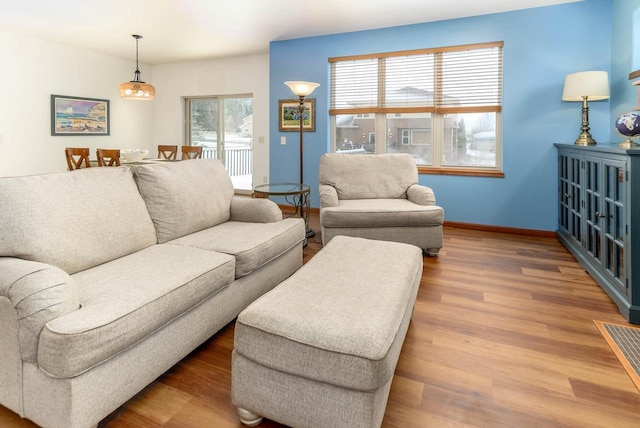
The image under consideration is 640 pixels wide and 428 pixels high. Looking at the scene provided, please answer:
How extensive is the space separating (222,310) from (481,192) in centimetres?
356

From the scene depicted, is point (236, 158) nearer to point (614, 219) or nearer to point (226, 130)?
point (226, 130)

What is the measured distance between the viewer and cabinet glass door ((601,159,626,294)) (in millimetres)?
2365

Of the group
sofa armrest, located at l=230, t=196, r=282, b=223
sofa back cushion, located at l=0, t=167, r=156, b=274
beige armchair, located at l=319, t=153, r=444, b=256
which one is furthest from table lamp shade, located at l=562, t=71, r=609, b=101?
sofa back cushion, located at l=0, t=167, r=156, b=274

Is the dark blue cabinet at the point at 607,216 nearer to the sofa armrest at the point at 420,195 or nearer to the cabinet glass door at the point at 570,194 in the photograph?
the cabinet glass door at the point at 570,194

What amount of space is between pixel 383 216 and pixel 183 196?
5.49 feet

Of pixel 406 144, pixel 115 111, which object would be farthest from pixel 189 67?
pixel 406 144

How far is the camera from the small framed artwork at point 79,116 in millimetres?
5777

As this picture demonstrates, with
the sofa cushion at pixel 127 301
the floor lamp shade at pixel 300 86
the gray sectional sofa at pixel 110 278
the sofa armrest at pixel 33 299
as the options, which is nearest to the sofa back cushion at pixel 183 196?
the gray sectional sofa at pixel 110 278

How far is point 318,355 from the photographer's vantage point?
1237 millimetres

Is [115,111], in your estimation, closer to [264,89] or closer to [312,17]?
[264,89]

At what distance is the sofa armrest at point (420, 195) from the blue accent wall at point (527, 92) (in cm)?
107

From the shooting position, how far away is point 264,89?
21.0ft

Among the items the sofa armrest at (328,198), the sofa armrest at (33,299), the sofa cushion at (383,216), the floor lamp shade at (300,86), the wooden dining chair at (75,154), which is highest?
the floor lamp shade at (300,86)

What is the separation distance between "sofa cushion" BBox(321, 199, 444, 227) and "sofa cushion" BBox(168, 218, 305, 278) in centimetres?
62
